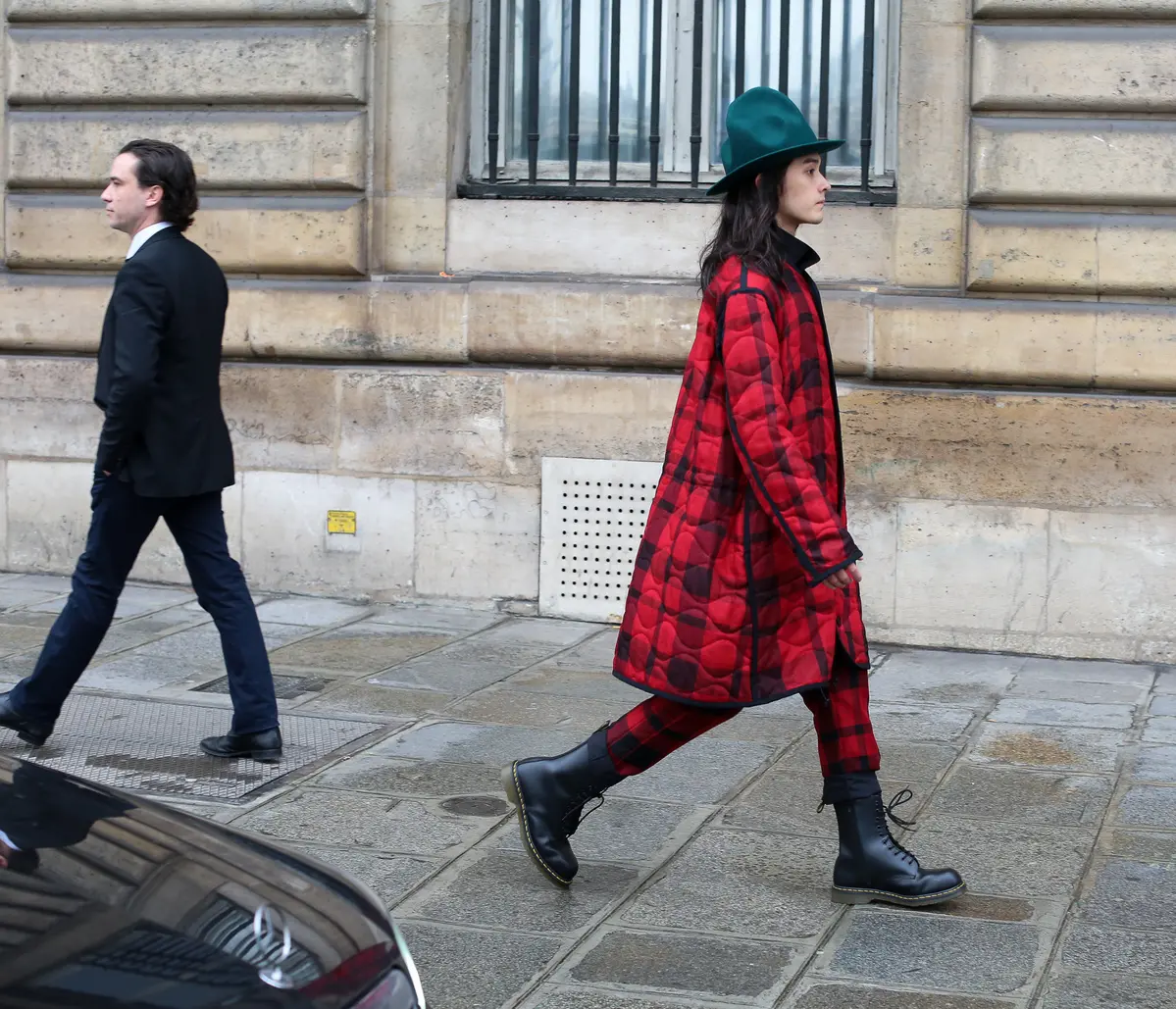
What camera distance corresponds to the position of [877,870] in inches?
164

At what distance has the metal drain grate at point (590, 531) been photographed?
7.72 metres

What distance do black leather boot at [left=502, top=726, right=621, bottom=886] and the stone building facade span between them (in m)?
3.33

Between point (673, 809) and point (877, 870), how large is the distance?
932mm

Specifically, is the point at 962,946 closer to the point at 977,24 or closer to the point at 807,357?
the point at 807,357

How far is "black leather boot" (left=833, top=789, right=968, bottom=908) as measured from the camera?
4148 millimetres

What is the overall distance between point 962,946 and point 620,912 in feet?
2.54

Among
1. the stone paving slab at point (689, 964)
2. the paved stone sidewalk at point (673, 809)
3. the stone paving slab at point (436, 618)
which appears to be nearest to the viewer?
the stone paving slab at point (689, 964)

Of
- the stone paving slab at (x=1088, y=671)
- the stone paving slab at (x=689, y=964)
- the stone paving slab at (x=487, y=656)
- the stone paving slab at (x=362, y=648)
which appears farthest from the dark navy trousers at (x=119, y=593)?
the stone paving slab at (x=1088, y=671)

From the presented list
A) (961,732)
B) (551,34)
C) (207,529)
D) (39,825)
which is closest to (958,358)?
(961,732)

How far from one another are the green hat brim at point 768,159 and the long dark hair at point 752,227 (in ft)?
0.08

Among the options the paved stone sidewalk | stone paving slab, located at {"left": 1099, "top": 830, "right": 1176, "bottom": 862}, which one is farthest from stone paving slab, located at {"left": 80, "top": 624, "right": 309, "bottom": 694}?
stone paving slab, located at {"left": 1099, "top": 830, "right": 1176, "bottom": 862}

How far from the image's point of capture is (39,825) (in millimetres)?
2674

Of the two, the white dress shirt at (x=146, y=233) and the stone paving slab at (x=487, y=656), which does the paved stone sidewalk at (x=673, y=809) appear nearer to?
the stone paving slab at (x=487, y=656)

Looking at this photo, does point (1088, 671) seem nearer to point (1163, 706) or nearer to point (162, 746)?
point (1163, 706)
